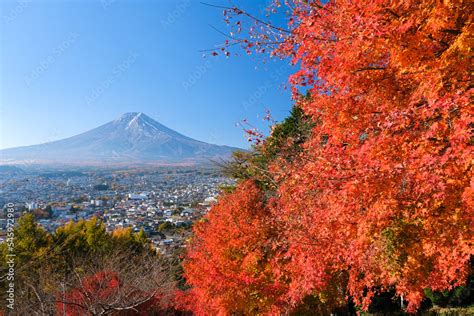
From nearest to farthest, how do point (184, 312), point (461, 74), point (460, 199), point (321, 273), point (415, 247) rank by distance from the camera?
1. point (461, 74)
2. point (460, 199)
3. point (415, 247)
4. point (321, 273)
5. point (184, 312)

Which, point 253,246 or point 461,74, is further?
point 253,246

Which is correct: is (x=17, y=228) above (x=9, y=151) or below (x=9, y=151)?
below

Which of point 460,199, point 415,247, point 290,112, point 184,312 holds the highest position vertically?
point 290,112

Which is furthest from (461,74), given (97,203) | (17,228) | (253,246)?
(97,203)

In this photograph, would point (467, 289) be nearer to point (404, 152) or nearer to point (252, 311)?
point (252, 311)

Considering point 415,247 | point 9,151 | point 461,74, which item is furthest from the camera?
point 9,151

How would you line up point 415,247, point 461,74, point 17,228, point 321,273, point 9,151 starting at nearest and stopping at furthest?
1. point 461,74
2. point 415,247
3. point 321,273
4. point 17,228
5. point 9,151

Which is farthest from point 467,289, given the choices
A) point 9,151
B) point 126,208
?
point 9,151

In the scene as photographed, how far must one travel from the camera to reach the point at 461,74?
4590mm

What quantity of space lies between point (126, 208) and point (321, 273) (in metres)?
54.2

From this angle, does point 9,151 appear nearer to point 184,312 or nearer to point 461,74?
point 184,312

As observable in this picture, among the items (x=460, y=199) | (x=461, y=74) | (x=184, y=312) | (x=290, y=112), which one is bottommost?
(x=184, y=312)

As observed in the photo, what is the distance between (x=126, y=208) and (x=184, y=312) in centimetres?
4447

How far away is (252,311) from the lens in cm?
1346
